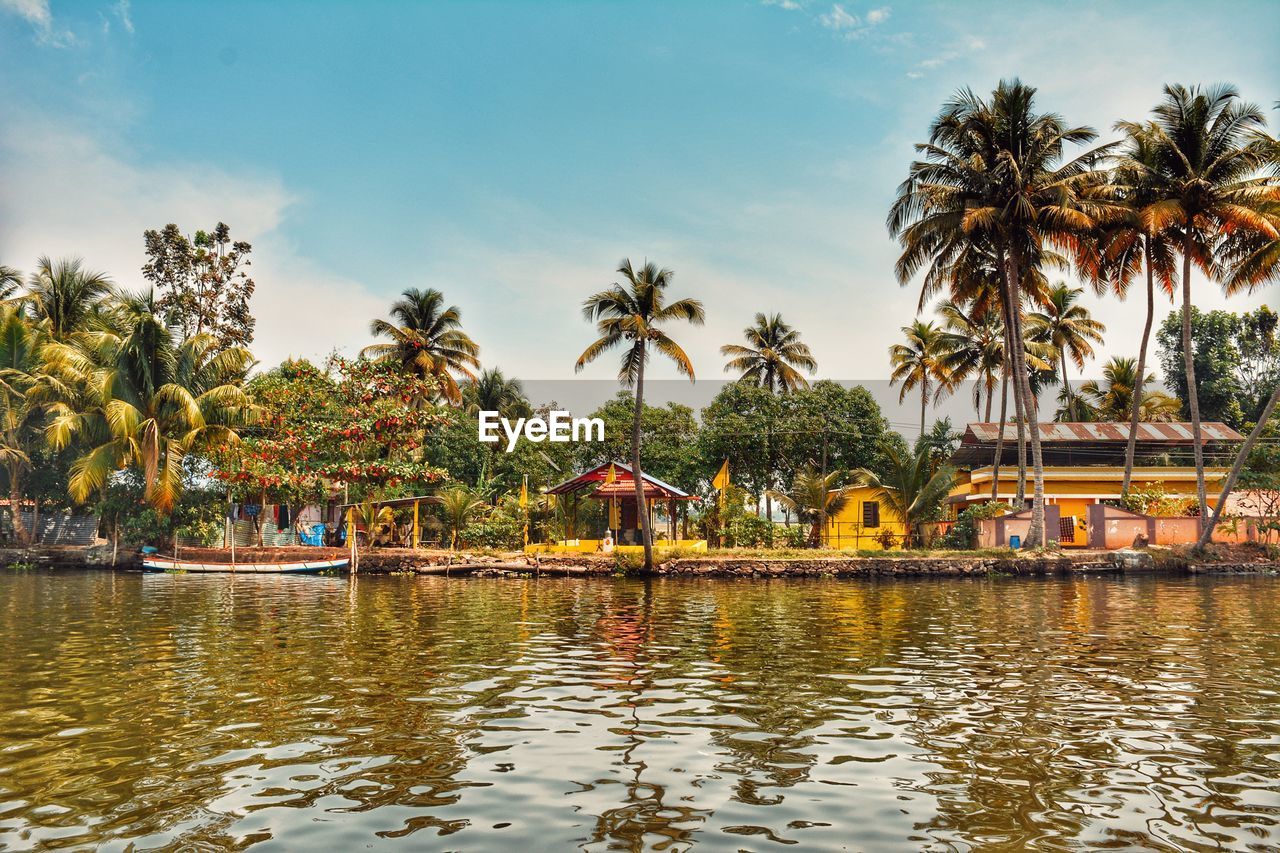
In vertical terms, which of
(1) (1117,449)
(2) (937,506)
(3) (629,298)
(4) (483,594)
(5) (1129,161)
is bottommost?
(4) (483,594)

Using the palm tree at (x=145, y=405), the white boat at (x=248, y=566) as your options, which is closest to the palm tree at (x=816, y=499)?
the white boat at (x=248, y=566)

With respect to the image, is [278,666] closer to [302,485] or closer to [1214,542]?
[302,485]

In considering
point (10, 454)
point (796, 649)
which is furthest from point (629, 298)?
point (10, 454)

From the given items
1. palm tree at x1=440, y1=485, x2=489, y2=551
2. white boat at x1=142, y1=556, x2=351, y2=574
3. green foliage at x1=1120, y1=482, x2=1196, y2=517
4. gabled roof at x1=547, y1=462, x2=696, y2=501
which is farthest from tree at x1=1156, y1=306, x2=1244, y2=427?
white boat at x1=142, y1=556, x2=351, y2=574

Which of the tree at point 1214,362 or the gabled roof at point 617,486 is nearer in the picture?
the gabled roof at point 617,486

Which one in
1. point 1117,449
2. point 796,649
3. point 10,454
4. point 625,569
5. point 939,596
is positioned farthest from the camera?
point 1117,449

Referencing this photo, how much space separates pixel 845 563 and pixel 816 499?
25.4 ft

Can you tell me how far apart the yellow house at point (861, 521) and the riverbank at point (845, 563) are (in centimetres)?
905

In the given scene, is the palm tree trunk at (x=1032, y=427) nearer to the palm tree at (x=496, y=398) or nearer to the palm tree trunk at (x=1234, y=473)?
the palm tree trunk at (x=1234, y=473)

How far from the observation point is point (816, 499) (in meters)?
42.6

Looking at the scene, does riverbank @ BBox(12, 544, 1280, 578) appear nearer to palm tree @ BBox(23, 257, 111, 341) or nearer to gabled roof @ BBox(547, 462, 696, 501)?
gabled roof @ BBox(547, 462, 696, 501)

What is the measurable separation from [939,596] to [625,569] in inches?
525

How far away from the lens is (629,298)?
36.3 metres

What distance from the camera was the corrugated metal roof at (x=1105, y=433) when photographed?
48.8 metres
